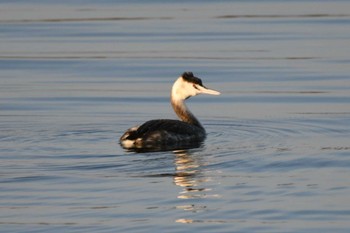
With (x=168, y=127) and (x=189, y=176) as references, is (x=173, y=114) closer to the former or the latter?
(x=168, y=127)

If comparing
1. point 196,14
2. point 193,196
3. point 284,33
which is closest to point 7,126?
point 193,196

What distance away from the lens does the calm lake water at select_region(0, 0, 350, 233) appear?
11648mm

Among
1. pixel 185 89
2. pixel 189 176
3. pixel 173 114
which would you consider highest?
pixel 185 89

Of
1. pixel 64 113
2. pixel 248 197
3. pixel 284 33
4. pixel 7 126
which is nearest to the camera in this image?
pixel 248 197

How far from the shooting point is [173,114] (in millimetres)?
18031

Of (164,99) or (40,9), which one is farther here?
(40,9)

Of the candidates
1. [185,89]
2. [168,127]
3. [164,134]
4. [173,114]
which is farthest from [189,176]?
[173,114]

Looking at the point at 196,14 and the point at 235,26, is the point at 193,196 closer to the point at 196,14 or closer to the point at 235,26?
the point at 235,26

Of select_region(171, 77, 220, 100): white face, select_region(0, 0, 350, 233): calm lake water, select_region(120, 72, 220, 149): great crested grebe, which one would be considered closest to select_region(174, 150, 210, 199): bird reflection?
select_region(0, 0, 350, 233): calm lake water

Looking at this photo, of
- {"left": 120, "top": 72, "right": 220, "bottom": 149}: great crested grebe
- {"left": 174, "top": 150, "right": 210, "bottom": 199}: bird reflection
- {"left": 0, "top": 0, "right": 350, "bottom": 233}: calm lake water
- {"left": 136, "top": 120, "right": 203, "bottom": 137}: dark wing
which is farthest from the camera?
{"left": 136, "top": 120, "right": 203, "bottom": 137}: dark wing

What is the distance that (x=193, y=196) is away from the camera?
40.2 feet

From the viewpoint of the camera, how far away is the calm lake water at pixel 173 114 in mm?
11648

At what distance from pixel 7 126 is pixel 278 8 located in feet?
42.0

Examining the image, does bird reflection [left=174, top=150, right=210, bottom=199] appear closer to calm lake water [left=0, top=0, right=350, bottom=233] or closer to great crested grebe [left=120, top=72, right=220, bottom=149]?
calm lake water [left=0, top=0, right=350, bottom=233]
